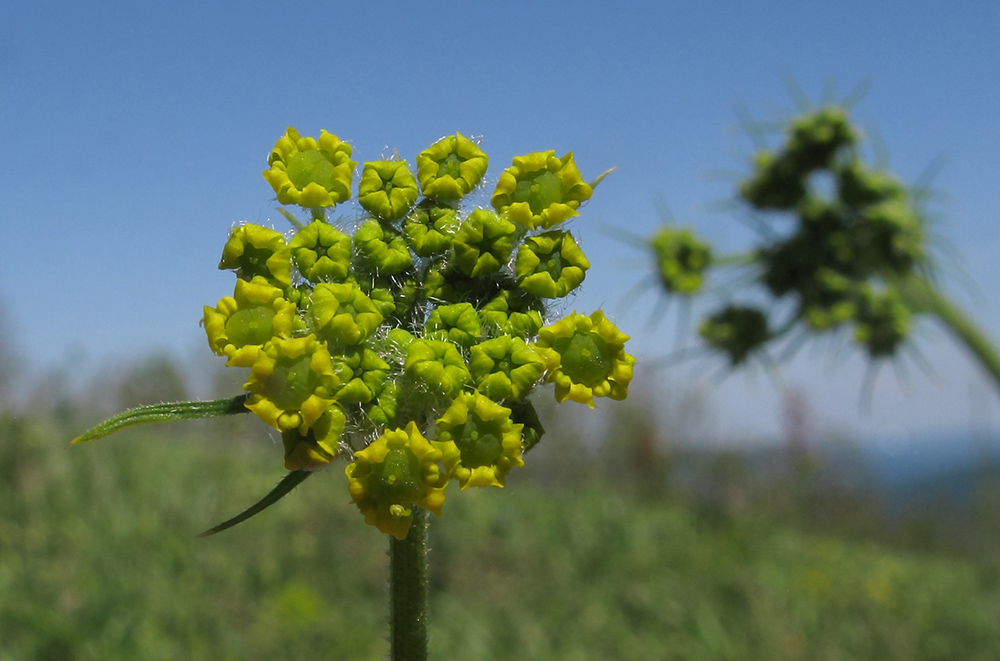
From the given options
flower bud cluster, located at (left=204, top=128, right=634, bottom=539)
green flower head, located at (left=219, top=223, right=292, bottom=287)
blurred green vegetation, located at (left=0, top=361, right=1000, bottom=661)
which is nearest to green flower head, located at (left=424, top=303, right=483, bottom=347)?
flower bud cluster, located at (left=204, top=128, right=634, bottom=539)

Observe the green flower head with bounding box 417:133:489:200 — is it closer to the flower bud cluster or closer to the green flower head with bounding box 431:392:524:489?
the flower bud cluster

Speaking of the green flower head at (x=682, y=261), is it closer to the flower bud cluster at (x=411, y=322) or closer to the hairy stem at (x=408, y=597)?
the flower bud cluster at (x=411, y=322)

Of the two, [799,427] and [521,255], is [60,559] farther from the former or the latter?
[799,427]

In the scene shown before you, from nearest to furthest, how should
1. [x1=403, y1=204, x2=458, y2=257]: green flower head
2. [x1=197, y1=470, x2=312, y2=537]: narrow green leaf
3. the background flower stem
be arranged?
[x1=197, y1=470, x2=312, y2=537]: narrow green leaf < [x1=403, y1=204, x2=458, y2=257]: green flower head < the background flower stem

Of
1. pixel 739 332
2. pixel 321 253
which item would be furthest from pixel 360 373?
pixel 739 332

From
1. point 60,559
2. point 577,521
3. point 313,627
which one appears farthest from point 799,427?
point 60,559

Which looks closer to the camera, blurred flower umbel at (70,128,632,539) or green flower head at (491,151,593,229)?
blurred flower umbel at (70,128,632,539)

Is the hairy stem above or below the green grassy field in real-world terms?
below
